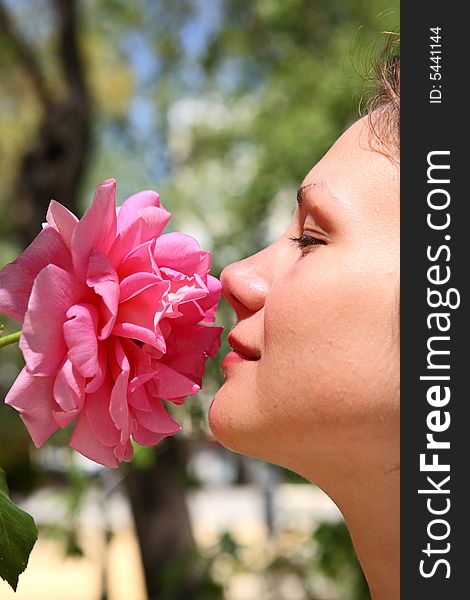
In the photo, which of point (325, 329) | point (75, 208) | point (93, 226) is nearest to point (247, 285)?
point (325, 329)

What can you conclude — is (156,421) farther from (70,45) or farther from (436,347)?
(70,45)

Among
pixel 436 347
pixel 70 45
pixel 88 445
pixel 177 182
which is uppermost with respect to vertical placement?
pixel 177 182

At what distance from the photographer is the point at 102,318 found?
3.63 ft

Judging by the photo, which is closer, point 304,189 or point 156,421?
point 156,421

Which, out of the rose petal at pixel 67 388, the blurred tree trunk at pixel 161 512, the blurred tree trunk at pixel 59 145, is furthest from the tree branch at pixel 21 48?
the rose petal at pixel 67 388

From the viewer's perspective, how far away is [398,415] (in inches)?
44.3

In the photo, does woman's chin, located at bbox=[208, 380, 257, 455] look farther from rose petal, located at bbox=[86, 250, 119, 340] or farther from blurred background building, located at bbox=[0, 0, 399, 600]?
blurred background building, located at bbox=[0, 0, 399, 600]

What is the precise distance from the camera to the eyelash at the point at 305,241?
49.5 inches

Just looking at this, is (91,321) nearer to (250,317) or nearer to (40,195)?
(250,317)

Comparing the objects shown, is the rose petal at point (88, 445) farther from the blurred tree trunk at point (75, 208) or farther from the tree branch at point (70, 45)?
the tree branch at point (70, 45)

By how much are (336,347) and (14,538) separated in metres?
0.44

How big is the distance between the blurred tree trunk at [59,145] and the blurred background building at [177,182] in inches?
0.4

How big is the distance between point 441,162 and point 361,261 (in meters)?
0.15

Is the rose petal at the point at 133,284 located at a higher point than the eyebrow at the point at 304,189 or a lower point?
lower
